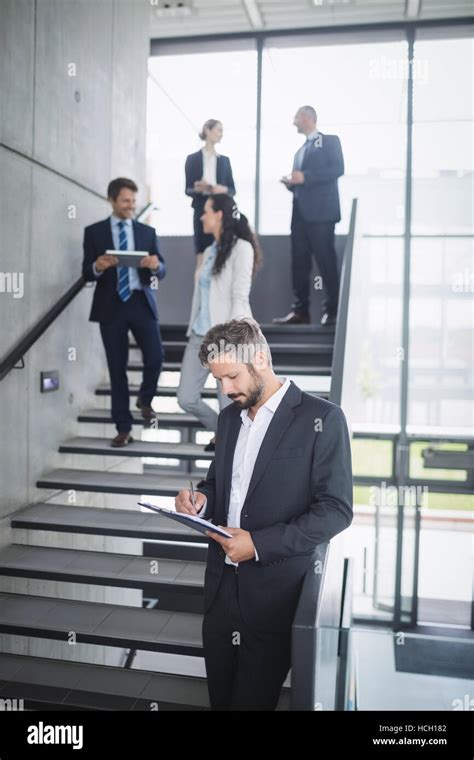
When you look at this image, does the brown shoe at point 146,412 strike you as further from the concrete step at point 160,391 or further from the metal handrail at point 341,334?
the metal handrail at point 341,334

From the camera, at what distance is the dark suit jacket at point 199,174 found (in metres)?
5.02

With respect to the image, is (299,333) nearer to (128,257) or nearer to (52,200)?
(128,257)

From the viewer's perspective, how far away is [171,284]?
7.22 metres

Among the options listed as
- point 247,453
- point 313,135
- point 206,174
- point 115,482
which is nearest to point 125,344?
point 115,482

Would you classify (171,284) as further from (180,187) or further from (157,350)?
(157,350)

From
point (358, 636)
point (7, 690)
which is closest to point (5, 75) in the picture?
point (7, 690)

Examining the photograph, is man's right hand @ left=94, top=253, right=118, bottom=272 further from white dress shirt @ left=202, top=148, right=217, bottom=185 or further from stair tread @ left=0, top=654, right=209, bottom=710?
stair tread @ left=0, top=654, right=209, bottom=710

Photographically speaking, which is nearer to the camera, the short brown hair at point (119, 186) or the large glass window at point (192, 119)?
the short brown hair at point (119, 186)

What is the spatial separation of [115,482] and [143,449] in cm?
30

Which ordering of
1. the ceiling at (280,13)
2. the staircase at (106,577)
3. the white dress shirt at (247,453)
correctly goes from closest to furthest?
the white dress shirt at (247,453) < the staircase at (106,577) < the ceiling at (280,13)

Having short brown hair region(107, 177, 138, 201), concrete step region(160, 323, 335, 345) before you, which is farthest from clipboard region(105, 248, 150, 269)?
concrete step region(160, 323, 335, 345)

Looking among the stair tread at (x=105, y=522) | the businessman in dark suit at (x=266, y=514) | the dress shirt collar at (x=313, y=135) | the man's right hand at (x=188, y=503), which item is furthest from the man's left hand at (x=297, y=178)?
the man's right hand at (x=188, y=503)

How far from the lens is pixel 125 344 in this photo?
170 inches

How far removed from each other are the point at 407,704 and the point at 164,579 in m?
1.49
